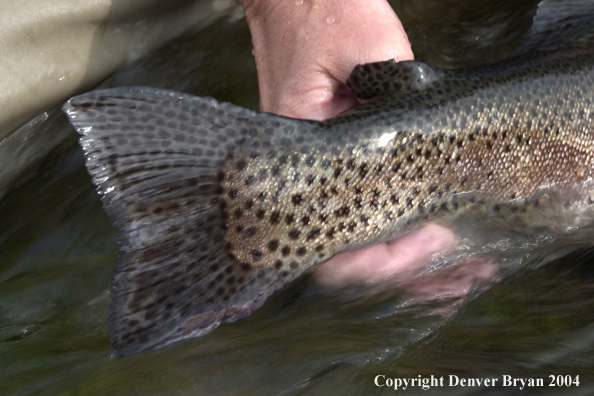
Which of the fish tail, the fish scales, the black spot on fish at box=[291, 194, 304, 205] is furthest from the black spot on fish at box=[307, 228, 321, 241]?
the fish tail

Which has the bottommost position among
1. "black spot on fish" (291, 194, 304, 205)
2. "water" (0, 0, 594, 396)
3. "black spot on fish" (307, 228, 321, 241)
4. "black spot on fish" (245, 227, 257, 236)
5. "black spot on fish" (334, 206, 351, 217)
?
"water" (0, 0, 594, 396)

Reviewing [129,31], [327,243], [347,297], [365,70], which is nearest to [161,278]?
[327,243]

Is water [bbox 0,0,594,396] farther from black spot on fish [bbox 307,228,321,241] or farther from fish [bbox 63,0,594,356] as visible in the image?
black spot on fish [bbox 307,228,321,241]

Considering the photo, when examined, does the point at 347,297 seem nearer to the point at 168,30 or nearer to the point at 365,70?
the point at 365,70

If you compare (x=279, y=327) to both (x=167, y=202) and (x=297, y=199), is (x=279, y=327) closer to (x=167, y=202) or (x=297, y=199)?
(x=297, y=199)

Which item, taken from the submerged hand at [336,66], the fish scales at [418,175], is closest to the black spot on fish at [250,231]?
the fish scales at [418,175]

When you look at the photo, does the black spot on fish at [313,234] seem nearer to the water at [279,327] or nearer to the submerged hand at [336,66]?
the submerged hand at [336,66]
